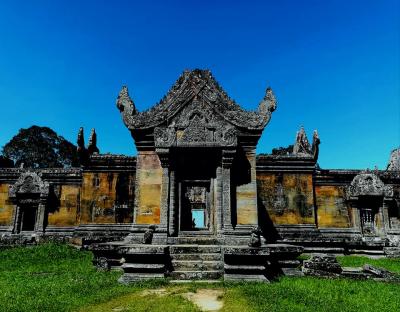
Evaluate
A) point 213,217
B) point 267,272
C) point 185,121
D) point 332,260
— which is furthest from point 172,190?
point 332,260

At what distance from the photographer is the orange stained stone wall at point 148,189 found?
1149cm

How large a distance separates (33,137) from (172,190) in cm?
4709

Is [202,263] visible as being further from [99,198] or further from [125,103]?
[99,198]

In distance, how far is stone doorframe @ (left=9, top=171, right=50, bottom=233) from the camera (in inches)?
730

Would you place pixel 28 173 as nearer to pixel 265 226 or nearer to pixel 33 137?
pixel 265 226

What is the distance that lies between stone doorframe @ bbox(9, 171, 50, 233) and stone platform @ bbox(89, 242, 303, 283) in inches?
444

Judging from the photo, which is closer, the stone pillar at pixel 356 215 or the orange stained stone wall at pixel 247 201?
the orange stained stone wall at pixel 247 201

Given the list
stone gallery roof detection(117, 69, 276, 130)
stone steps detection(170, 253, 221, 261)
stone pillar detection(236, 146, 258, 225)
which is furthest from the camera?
stone gallery roof detection(117, 69, 276, 130)

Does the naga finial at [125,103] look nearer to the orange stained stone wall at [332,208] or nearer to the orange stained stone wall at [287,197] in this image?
the orange stained stone wall at [287,197]

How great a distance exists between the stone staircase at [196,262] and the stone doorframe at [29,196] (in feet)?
38.3

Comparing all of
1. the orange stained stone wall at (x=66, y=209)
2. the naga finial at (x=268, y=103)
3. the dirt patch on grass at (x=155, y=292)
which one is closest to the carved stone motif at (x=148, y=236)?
the dirt patch on grass at (x=155, y=292)

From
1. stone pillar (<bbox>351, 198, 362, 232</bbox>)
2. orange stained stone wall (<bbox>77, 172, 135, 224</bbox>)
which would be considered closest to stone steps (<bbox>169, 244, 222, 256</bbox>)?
orange stained stone wall (<bbox>77, 172, 135, 224</bbox>)

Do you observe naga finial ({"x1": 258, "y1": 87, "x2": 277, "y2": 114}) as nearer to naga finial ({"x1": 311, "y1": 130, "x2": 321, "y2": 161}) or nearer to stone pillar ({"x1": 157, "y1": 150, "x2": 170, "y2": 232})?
stone pillar ({"x1": 157, "y1": 150, "x2": 170, "y2": 232})

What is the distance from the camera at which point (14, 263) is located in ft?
41.4
